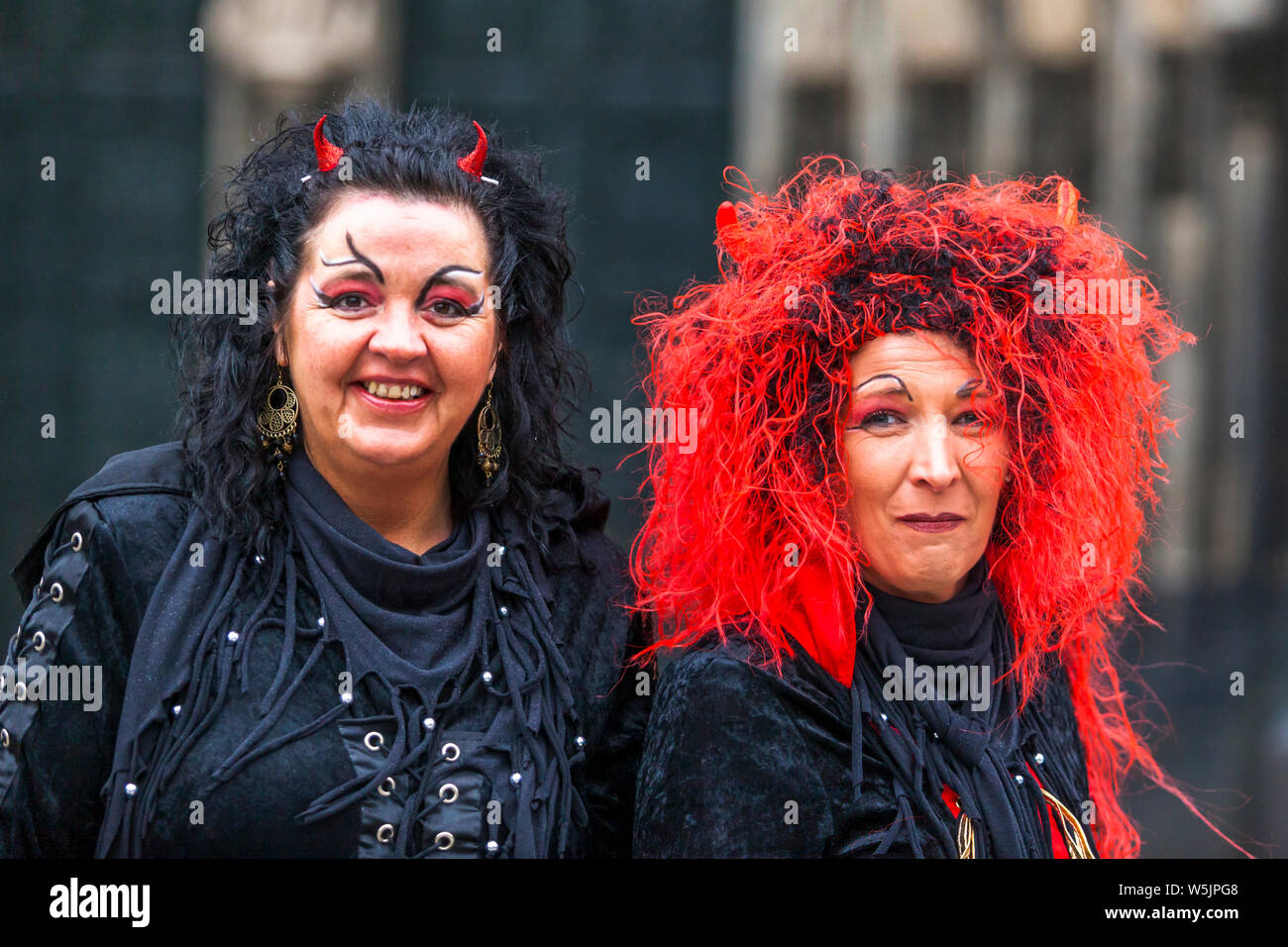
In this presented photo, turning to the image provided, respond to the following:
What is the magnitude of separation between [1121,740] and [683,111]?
3.31 metres

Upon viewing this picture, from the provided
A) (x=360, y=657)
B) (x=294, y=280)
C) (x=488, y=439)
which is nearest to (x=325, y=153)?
(x=294, y=280)

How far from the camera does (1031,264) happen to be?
2.26 meters

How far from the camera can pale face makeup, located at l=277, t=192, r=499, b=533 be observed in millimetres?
2176

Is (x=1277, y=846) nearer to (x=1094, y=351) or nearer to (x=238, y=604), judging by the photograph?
(x=1094, y=351)

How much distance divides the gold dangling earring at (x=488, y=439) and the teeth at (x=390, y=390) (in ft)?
0.71

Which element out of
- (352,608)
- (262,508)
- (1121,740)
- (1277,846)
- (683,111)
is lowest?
(1277,846)

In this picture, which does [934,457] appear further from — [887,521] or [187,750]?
[187,750]

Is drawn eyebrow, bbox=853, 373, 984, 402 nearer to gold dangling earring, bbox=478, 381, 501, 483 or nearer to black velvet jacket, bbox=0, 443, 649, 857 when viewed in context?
gold dangling earring, bbox=478, 381, 501, 483

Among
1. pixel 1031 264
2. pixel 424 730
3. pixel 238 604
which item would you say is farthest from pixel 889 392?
pixel 238 604

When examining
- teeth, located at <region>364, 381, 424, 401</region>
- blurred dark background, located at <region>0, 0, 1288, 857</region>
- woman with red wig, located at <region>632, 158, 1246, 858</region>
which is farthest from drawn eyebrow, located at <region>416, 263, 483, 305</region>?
blurred dark background, located at <region>0, 0, 1288, 857</region>

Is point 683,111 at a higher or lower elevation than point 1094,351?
higher

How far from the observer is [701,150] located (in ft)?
17.1

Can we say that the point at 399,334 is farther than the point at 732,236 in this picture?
No

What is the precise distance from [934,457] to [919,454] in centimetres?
3
